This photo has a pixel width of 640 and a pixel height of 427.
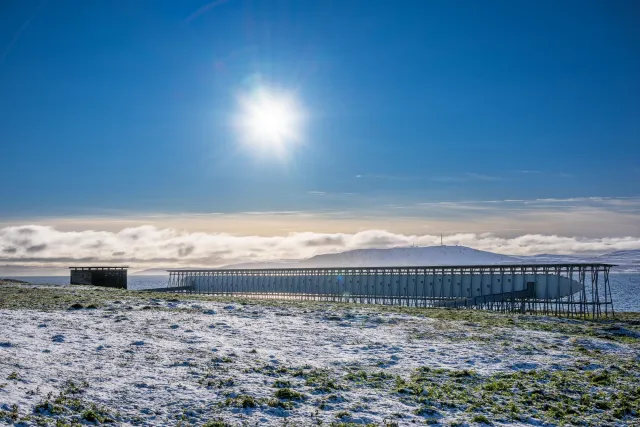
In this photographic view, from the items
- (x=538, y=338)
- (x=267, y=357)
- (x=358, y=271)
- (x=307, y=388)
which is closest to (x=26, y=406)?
(x=307, y=388)

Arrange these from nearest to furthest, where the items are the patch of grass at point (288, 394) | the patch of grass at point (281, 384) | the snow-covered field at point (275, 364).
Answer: the snow-covered field at point (275, 364) → the patch of grass at point (288, 394) → the patch of grass at point (281, 384)

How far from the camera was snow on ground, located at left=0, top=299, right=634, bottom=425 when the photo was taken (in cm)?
1274

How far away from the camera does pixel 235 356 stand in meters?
17.4

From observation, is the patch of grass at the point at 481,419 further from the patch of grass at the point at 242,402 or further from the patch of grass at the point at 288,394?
the patch of grass at the point at 242,402

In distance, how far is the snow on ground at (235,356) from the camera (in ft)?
41.8

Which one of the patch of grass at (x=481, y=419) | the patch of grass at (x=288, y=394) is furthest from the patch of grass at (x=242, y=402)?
the patch of grass at (x=481, y=419)

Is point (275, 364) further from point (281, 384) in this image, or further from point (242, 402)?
point (242, 402)

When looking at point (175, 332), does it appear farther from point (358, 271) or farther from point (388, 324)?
point (358, 271)

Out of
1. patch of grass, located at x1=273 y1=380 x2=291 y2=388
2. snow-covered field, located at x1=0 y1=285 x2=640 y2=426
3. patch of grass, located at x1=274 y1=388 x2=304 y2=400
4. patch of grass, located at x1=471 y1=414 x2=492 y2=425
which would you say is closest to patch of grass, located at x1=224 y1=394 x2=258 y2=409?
snow-covered field, located at x1=0 y1=285 x2=640 y2=426

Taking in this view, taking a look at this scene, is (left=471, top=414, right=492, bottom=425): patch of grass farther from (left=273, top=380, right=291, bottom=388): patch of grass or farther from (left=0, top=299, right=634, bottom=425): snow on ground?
(left=273, top=380, right=291, bottom=388): patch of grass

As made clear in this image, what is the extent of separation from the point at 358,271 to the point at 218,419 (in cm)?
5015

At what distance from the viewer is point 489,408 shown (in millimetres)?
13672

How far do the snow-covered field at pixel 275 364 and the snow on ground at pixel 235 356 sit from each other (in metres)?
0.05

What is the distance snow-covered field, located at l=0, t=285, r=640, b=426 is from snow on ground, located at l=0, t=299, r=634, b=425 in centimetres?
5
